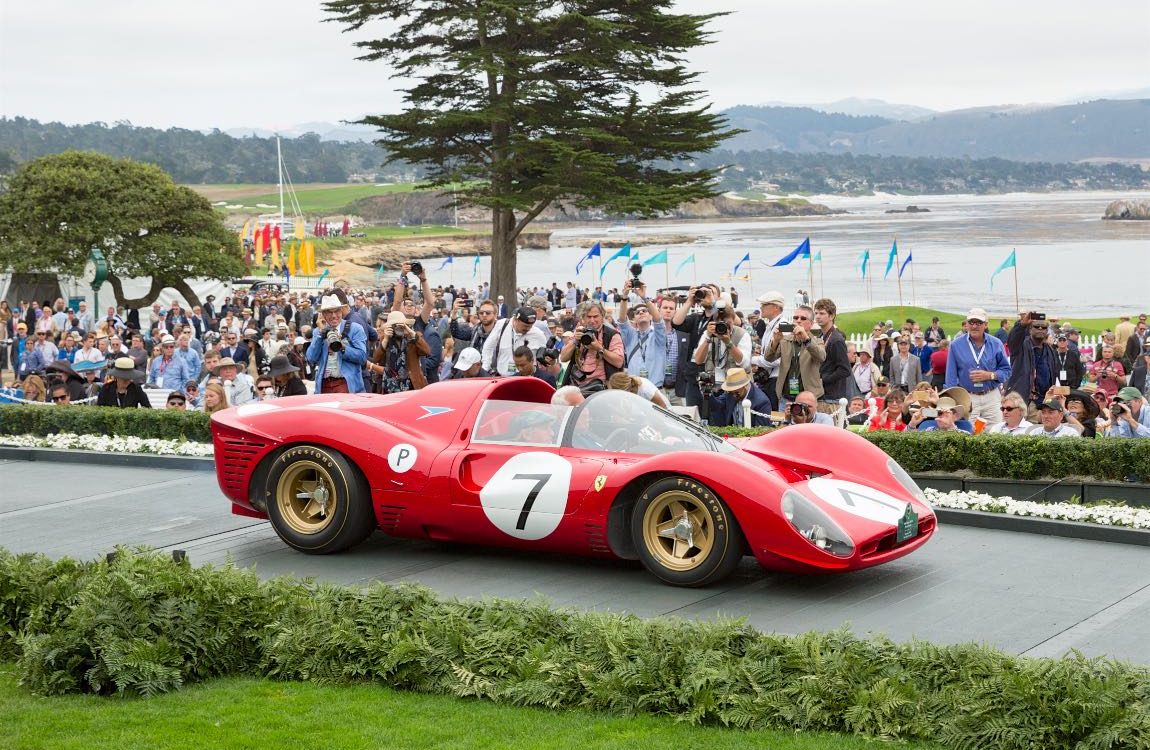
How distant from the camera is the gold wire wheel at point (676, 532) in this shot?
28.0 ft

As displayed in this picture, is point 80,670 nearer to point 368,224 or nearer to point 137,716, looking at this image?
point 137,716

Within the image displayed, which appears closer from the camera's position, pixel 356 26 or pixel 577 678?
pixel 577 678

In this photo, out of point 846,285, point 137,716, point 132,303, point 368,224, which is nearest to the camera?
point 137,716

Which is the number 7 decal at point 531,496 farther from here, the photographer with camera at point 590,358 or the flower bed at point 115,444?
the flower bed at point 115,444

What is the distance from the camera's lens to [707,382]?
14.2 metres

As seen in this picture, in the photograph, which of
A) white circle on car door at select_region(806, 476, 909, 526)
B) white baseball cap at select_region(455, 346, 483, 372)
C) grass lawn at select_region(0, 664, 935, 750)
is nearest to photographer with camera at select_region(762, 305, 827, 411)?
white baseball cap at select_region(455, 346, 483, 372)

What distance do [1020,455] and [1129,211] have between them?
16737cm

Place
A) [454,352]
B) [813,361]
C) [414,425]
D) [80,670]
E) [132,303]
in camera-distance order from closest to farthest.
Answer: [80,670] < [414,425] < [813,361] < [454,352] < [132,303]

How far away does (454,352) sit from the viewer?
19.2 meters

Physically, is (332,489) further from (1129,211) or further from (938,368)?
(1129,211)

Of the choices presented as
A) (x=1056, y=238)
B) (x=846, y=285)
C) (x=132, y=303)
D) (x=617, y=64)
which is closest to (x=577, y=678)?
(x=617, y=64)

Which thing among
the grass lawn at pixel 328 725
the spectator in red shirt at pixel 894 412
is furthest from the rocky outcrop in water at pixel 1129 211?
the grass lawn at pixel 328 725

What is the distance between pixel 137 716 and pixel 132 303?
48.1 meters

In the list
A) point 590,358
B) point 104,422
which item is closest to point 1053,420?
point 590,358
